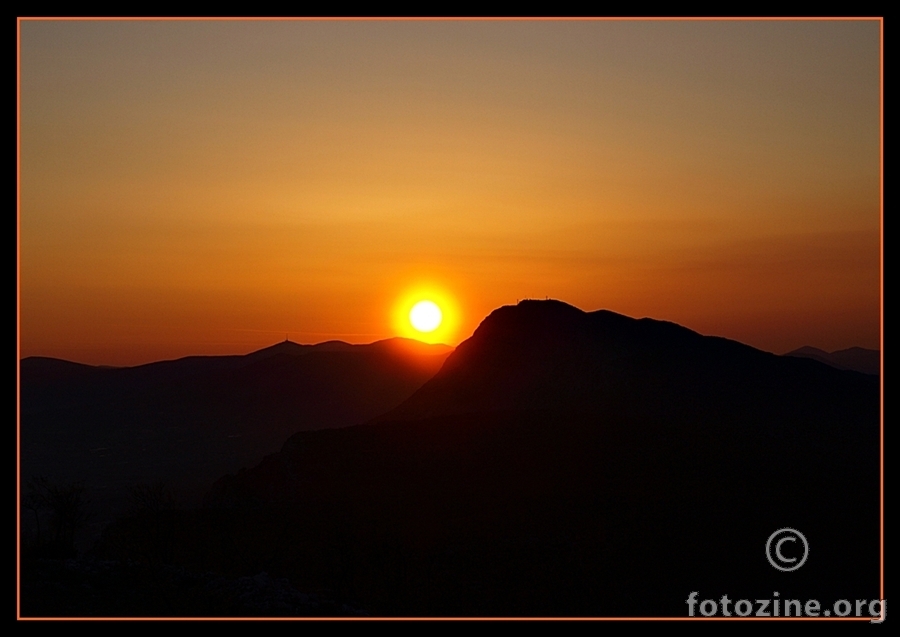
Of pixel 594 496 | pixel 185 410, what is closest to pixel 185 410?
pixel 185 410

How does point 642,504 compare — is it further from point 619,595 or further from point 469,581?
point 469,581

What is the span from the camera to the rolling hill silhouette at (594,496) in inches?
1940

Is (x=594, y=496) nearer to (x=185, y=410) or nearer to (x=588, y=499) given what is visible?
(x=588, y=499)

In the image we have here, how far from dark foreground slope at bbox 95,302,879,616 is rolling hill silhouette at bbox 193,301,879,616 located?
0.57ft

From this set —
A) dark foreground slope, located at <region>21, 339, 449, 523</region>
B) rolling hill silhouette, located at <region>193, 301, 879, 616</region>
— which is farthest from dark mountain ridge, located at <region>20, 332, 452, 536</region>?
rolling hill silhouette, located at <region>193, 301, 879, 616</region>

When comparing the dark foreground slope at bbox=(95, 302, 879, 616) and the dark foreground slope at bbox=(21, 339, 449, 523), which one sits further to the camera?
the dark foreground slope at bbox=(21, 339, 449, 523)

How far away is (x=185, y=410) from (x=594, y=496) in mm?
130688

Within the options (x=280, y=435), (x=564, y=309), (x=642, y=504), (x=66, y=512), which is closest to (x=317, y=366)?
(x=280, y=435)

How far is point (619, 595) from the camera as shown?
1967 inches

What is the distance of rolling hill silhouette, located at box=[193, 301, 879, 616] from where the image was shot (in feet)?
162

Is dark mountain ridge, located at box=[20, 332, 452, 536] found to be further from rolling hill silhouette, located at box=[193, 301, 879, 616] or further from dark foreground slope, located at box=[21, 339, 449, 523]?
rolling hill silhouette, located at box=[193, 301, 879, 616]

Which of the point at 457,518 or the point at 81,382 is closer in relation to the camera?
the point at 457,518

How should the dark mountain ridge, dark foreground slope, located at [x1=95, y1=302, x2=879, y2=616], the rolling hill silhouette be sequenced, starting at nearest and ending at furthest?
dark foreground slope, located at [x1=95, y1=302, x2=879, y2=616] < the rolling hill silhouette < the dark mountain ridge

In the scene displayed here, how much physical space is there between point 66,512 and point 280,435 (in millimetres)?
118672
